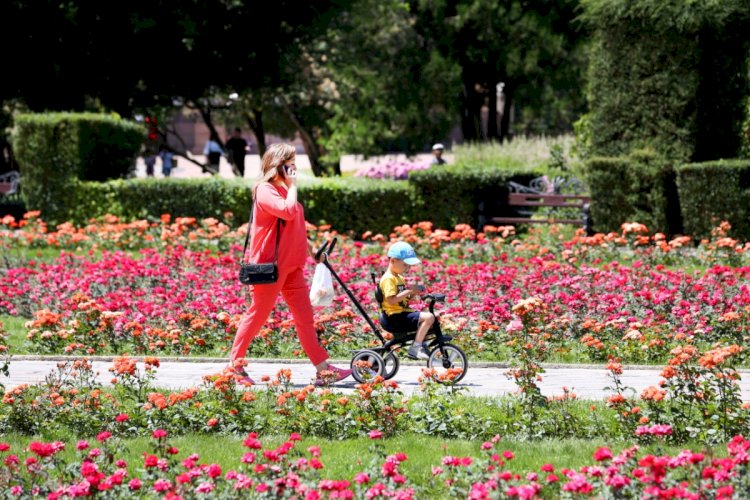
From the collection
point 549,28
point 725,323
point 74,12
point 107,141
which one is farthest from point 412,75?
point 725,323

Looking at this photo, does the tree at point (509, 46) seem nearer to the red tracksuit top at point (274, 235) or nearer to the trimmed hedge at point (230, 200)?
the trimmed hedge at point (230, 200)

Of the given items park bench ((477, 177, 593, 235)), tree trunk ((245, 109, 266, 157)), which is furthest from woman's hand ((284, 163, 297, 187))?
tree trunk ((245, 109, 266, 157))

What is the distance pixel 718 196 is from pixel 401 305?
9691mm

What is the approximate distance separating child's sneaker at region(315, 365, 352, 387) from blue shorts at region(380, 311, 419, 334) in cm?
40

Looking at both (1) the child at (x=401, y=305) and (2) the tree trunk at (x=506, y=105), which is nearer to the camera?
(1) the child at (x=401, y=305)

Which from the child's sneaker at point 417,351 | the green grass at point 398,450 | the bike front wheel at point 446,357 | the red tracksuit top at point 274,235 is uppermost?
the red tracksuit top at point 274,235

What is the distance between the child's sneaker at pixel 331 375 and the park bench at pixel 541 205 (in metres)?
10.2

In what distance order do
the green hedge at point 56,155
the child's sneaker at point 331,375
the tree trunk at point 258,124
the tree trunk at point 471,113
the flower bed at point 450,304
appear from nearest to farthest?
the child's sneaker at point 331,375, the flower bed at point 450,304, the green hedge at point 56,155, the tree trunk at point 471,113, the tree trunk at point 258,124

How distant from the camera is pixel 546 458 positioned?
241 inches

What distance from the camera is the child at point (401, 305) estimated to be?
832cm

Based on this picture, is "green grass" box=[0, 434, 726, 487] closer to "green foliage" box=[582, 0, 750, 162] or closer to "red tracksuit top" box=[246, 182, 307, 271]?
"red tracksuit top" box=[246, 182, 307, 271]

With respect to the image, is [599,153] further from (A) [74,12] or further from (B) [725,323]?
(A) [74,12]

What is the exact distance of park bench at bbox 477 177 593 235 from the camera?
18609 millimetres

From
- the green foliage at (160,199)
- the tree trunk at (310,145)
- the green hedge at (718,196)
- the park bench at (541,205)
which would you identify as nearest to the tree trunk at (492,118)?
the tree trunk at (310,145)
